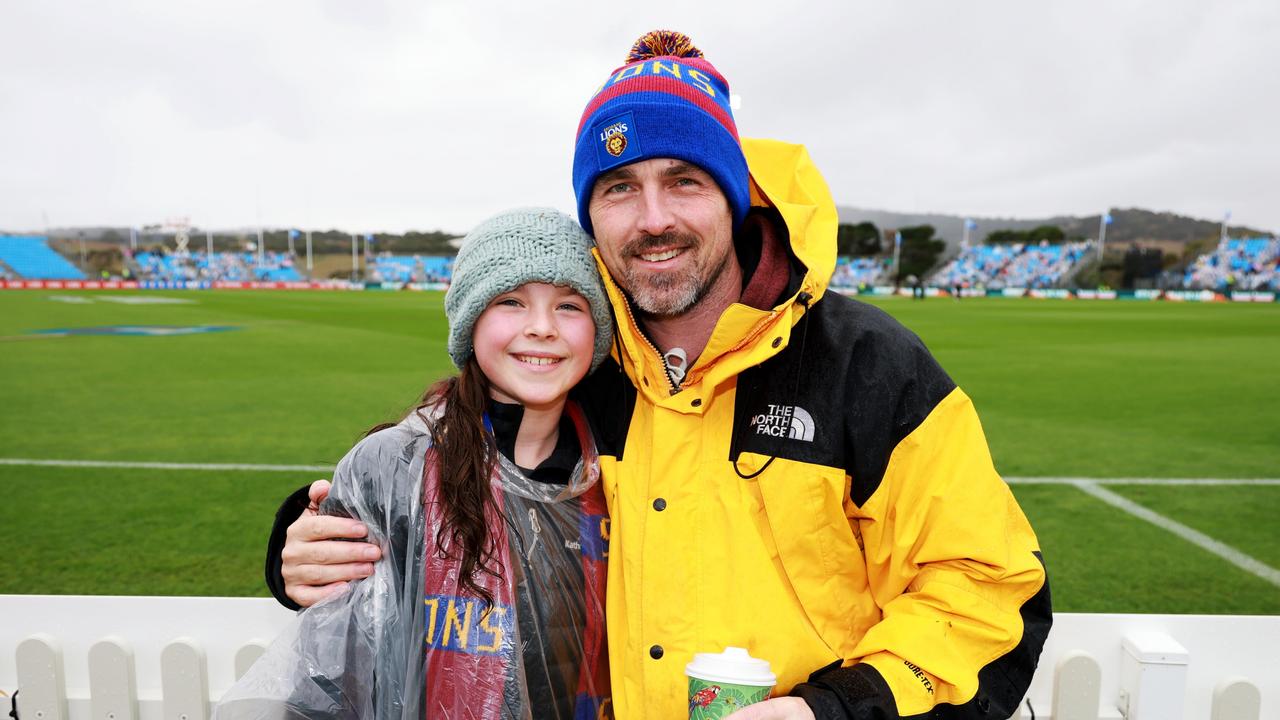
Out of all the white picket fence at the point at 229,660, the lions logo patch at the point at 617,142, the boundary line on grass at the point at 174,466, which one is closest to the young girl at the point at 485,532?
the lions logo patch at the point at 617,142

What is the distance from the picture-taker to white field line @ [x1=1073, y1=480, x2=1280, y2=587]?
4867 millimetres

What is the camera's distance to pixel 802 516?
6.20ft

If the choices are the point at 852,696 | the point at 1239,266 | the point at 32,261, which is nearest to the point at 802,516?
the point at 852,696

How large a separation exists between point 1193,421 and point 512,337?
9.77 meters

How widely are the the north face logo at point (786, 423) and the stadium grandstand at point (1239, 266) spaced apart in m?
70.5

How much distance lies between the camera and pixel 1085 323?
25516 millimetres

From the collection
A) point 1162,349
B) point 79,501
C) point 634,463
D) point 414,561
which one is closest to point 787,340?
point 634,463

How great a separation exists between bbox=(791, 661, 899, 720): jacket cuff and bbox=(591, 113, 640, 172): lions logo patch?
1406 mm

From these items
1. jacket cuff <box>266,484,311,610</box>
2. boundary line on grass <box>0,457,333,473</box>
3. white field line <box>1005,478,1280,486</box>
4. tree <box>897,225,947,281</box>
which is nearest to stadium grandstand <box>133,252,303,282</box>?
tree <box>897,225,947,281</box>

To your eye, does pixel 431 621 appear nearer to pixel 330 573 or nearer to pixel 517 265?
pixel 330 573

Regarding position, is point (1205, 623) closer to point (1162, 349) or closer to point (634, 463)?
point (634, 463)

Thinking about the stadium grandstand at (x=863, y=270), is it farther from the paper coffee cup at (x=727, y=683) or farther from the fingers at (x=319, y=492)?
the paper coffee cup at (x=727, y=683)

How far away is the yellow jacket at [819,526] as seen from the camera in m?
1.76

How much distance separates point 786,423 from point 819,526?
0.84 ft
